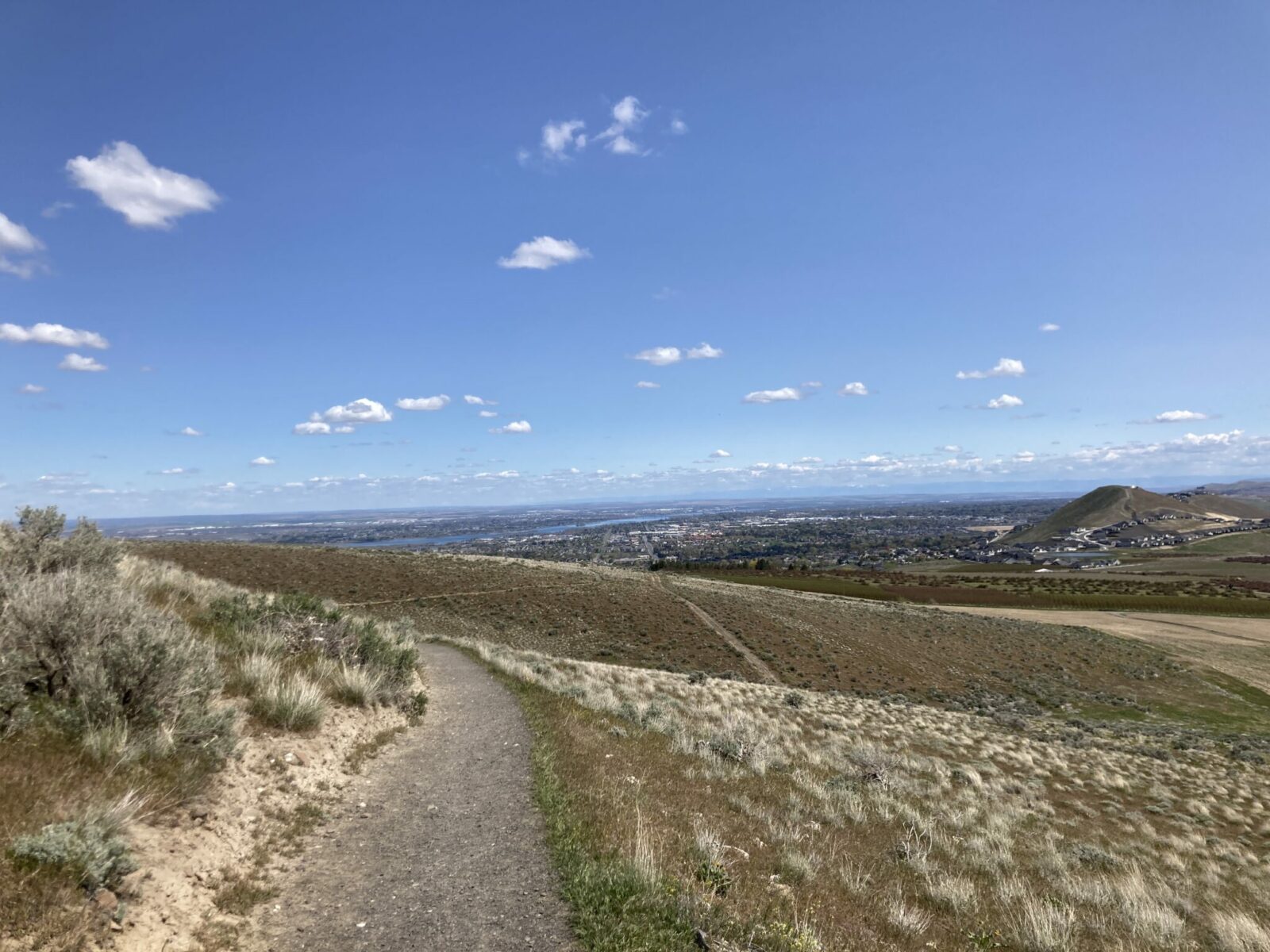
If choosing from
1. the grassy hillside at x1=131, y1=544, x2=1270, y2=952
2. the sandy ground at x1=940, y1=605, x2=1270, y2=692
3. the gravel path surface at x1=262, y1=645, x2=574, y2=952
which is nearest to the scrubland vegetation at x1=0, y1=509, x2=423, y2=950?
the gravel path surface at x1=262, y1=645, x2=574, y2=952

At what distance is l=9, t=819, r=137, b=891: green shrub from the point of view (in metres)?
4.24

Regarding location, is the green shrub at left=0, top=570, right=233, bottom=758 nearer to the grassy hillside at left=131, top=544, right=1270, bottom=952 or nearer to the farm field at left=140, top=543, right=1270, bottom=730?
the grassy hillside at left=131, top=544, right=1270, bottom=952

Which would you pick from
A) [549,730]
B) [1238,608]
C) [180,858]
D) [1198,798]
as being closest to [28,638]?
[180,858]

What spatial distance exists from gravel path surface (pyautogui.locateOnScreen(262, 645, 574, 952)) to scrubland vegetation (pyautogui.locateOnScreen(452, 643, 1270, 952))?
524mm

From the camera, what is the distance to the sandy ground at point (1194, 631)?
1813 inches

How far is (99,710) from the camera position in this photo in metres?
6.31

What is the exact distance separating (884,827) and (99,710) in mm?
11917

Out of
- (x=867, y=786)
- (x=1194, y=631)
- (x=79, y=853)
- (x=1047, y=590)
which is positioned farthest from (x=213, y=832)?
(x=1047, y=590)

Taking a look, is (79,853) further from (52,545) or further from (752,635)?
(752,635)

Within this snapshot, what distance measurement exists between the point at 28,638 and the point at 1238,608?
347ft

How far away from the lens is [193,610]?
12625mm

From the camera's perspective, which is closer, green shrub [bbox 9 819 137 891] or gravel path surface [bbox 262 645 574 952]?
green shrub [bbox 9 819 137 891]

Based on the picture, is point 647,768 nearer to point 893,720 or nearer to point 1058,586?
point 893,720

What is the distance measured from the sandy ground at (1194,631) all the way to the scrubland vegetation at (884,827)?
32150 mm
